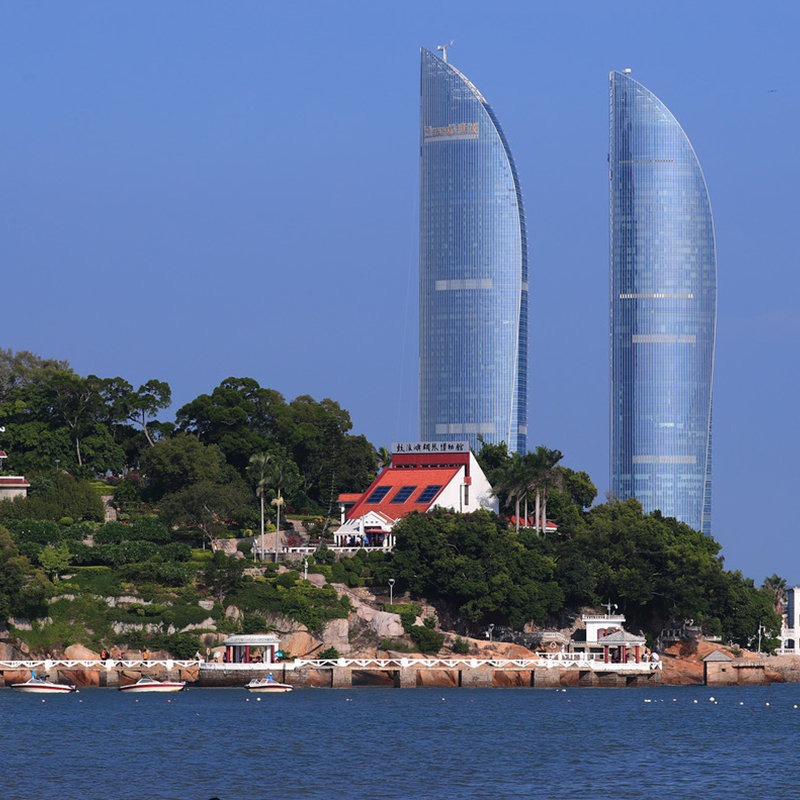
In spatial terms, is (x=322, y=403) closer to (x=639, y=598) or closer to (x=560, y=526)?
(x=560, y=526)

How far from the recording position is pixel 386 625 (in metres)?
123

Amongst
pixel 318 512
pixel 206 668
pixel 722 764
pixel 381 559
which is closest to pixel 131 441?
pixel 318 512

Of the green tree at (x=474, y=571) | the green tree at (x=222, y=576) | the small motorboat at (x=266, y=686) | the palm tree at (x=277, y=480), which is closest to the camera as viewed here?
the small motorboat at (x=266, y=686)

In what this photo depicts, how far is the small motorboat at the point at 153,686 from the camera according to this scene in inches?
4272

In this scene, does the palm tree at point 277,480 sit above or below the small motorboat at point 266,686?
above

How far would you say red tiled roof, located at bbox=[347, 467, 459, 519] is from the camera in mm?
143625

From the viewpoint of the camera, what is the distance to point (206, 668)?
113438 millimetres

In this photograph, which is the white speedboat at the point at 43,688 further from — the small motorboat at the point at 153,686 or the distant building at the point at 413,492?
the distant building at the point at 413,492

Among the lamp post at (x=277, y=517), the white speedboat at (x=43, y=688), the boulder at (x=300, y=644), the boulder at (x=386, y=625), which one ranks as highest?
the lamp post at (x=277, y=517)

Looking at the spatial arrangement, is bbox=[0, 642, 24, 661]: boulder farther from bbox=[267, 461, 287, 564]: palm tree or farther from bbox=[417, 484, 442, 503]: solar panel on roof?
bbox=[417, 484, 442, 503]: solar panel on roof

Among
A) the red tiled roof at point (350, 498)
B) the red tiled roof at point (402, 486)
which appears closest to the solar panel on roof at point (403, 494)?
the red tiled roof at point (402, 486)

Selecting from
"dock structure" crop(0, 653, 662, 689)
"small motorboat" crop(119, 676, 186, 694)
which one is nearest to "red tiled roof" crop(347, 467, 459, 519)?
"dock structure" crop(0, 653, 662, 689)

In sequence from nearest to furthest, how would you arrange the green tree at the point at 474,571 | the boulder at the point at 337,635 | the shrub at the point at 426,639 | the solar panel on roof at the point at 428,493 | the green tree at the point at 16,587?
the green tree at the point at 16,587, the shrub at the point at 426,639, the boulder at the point at 337,635, the green tree at the point at 474,571, the solar panel on roof at the point at 428,493

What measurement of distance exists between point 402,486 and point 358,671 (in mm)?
34318
